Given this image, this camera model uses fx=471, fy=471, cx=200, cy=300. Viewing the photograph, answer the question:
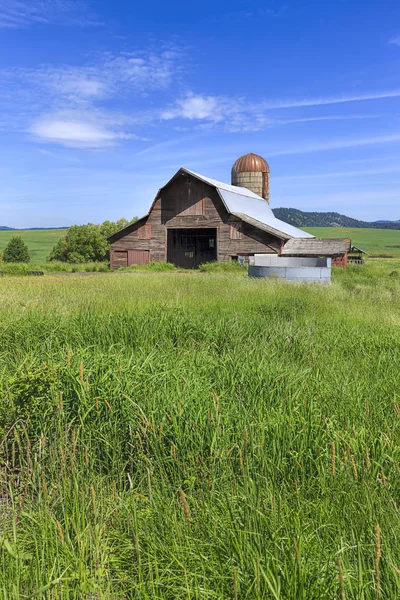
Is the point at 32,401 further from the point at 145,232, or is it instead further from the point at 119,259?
the point at 119,259

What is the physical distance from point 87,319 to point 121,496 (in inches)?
186

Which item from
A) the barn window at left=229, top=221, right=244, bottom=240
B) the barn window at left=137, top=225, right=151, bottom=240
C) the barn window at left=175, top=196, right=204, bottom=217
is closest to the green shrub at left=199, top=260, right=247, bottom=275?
Answer: the barn window at left=229, top=221, right=244, bottom=240

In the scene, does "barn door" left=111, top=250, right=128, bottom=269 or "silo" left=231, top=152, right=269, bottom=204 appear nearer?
"barn door" left=111, top=250, right=128, bottom=269

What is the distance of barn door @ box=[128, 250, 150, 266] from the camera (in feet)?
122

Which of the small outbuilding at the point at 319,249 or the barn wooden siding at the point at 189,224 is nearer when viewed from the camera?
the small outbuilding at the point at 319,249

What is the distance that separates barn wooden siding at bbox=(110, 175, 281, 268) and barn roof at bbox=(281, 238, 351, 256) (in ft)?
3.81

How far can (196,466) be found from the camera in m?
3.52

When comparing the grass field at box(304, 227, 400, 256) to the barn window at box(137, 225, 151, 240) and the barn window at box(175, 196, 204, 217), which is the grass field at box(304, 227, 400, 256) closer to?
the barn window at box(175, 196, 204, 217)

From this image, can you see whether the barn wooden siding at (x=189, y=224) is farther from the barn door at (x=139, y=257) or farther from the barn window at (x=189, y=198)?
the barn door at (x=139, y=257)

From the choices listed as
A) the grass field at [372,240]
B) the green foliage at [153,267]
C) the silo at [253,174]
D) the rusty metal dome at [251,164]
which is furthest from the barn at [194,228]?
the grass field at [372,240]

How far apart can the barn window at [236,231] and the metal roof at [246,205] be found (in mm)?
1011

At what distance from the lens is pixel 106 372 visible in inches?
185

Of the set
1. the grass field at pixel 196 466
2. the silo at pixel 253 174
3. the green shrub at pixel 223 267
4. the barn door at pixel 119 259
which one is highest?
the silo at pixel 253 174

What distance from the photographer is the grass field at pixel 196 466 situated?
93.5 inches
